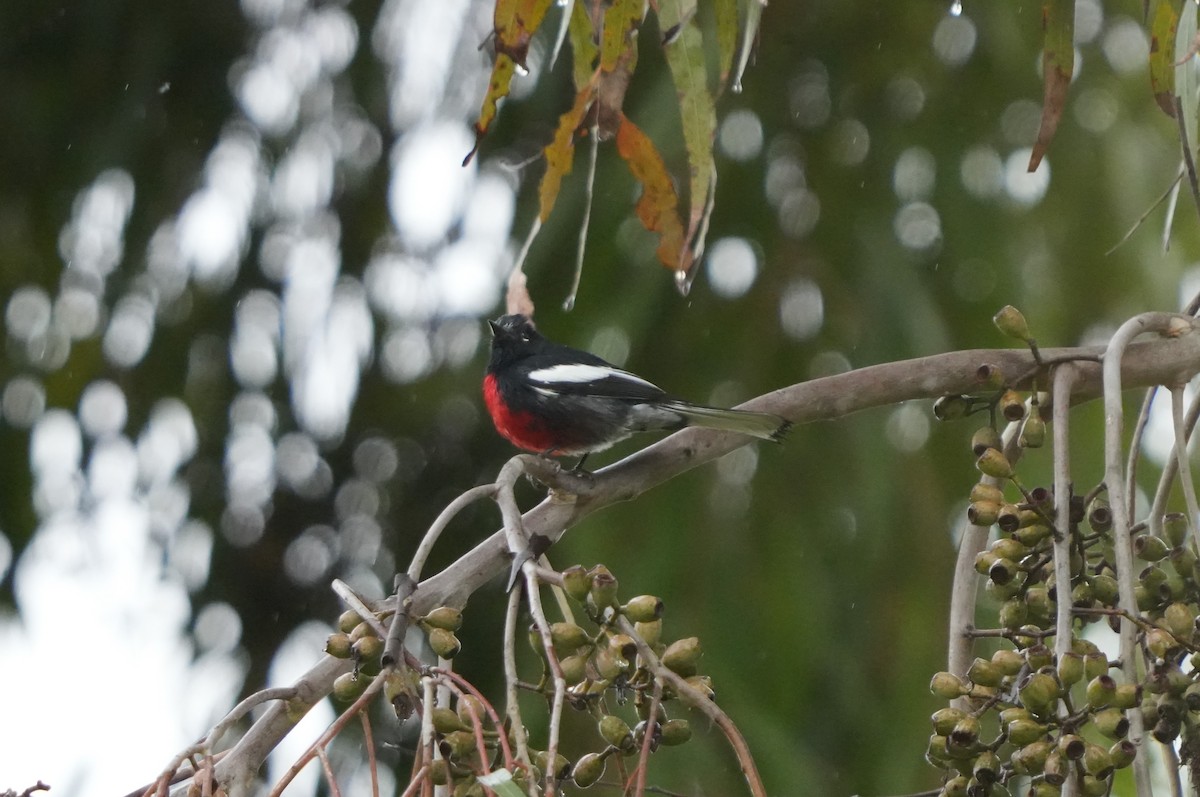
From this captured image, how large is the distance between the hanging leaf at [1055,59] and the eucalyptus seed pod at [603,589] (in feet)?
2.77

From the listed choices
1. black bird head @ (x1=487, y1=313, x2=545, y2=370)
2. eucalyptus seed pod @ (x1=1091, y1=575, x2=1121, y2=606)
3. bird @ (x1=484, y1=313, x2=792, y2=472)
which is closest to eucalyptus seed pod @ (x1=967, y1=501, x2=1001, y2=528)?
eucalyptus seed pod @ (x1=1091, y1=575, x2=1121, y2=606)

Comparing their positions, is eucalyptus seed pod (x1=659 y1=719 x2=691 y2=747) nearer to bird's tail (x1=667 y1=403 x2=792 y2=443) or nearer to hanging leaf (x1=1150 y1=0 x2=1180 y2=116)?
bird's tail (x1=667 y1=403 x2=792 y2=443)

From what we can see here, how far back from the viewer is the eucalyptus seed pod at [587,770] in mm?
1052

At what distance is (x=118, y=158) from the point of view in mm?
3213

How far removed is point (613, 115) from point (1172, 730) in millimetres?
848

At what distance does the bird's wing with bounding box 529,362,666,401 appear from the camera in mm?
2566

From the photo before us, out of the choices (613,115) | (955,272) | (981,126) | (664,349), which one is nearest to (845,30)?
(981,126)

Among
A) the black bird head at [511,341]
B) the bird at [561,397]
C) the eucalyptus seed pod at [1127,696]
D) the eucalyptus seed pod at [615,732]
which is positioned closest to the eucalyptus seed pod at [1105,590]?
the eucalyptus seed pod at [1127,696]

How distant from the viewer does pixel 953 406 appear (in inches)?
59.7

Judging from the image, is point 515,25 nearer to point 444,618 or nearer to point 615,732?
point 444,618

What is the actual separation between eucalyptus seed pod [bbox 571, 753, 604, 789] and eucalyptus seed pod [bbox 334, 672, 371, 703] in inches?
8.8

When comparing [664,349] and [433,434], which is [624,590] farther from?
[433,434]

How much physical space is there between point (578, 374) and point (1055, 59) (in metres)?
1.34

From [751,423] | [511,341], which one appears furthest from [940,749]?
[511,341]
